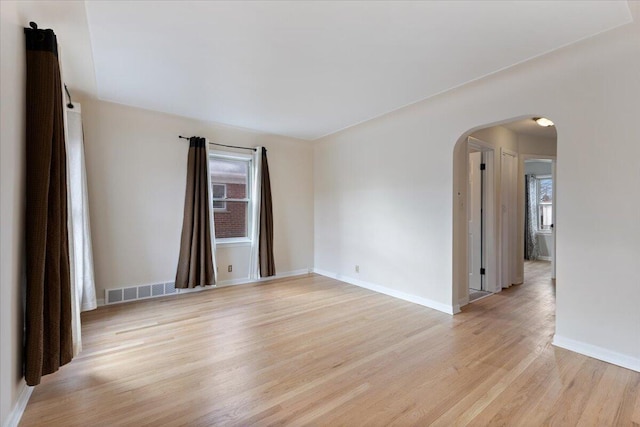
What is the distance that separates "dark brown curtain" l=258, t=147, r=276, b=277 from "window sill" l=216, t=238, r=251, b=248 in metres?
0.24

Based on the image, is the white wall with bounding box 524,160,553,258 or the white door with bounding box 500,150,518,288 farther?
the white wall with bounding box 524,160,553,258

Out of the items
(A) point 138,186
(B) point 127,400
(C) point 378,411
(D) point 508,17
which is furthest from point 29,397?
(D) point 508,17

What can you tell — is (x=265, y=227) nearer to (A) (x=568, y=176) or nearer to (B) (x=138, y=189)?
(B) (x=138, y=189)

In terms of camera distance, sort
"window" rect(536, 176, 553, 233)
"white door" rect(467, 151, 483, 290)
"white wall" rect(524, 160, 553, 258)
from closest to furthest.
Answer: "white door" rect(467, 151, 483, 290), "white wall" rect(524, 160, 553, 258), "window" rect(536, 176, 553, 233)

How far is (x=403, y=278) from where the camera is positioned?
3.90 metres

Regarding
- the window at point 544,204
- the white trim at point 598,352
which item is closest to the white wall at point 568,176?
the white trim at point 598,352

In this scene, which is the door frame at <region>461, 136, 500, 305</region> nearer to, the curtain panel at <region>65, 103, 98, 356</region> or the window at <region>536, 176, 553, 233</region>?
the window at <region>536, 176, 553, 233</region>

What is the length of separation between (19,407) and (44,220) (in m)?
1.07

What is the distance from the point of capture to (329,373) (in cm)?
213

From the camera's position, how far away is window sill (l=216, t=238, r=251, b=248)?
459cm

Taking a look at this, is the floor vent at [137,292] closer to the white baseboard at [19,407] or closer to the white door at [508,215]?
the white baseboard at [19,407]

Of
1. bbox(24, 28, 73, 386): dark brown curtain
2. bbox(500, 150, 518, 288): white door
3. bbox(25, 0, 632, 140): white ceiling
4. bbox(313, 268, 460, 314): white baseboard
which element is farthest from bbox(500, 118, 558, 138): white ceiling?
bbox(24, 28, 73, 386): dark brown curtain

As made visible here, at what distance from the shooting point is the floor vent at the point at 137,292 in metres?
3.68

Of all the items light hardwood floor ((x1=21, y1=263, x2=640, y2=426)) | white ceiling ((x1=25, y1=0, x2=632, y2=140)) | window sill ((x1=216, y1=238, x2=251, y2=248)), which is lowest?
light hardwood floor ((x1=21, y1=263, x2=640, y2=426))
